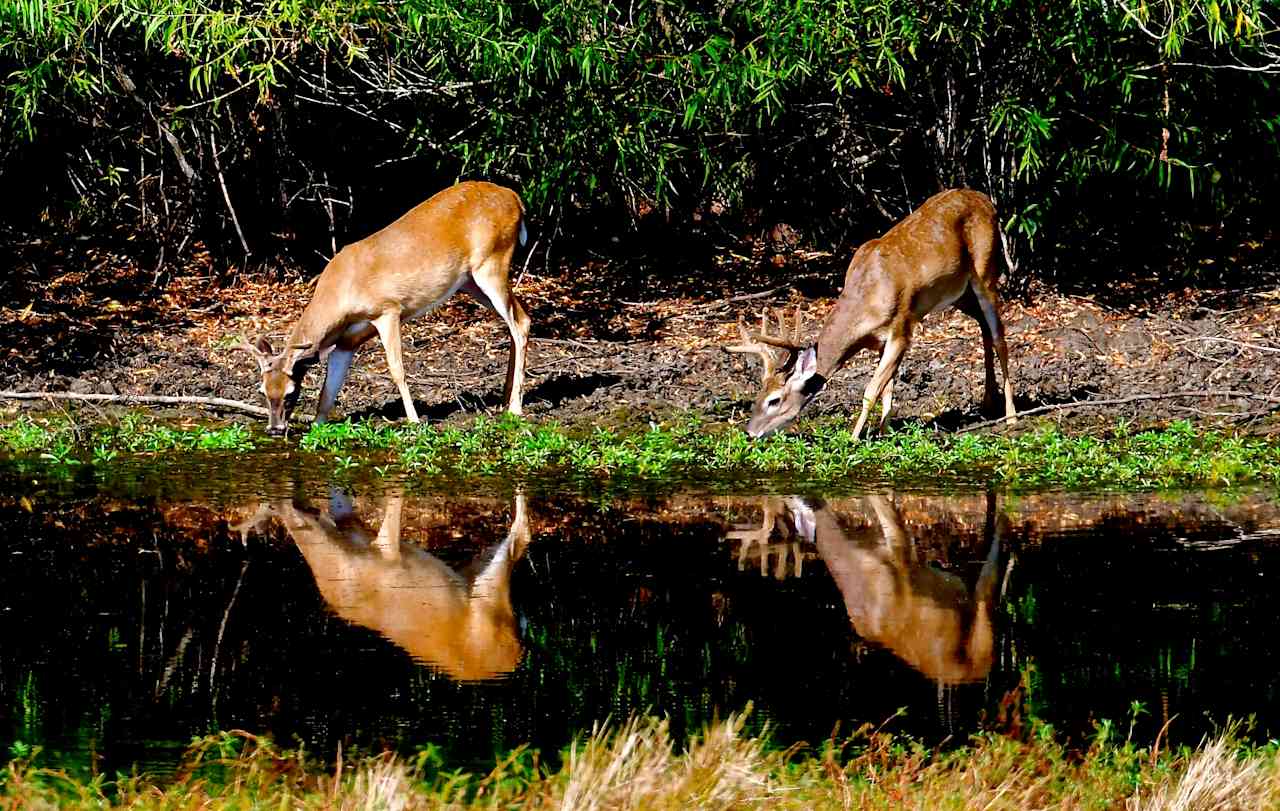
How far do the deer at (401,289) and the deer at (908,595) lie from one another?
15.2 ft

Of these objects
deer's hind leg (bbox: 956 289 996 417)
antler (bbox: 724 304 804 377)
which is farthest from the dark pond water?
deer's hind leg (bbox: 956 289 996 417)

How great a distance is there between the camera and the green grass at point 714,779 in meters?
4.71

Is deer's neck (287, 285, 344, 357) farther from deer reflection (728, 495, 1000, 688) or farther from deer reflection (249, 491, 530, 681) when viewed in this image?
deer reflection (728, 495, 1000, 688)

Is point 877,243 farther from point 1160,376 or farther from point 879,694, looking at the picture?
point 879,694

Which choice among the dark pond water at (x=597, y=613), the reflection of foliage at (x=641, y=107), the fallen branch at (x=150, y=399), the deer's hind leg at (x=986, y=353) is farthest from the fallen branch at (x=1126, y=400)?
the fallen branch at (x=150, y=399)

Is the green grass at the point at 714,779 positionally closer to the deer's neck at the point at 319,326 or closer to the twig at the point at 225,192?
the deer's neck at the point at 319,326

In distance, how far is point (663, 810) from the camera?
4.61m

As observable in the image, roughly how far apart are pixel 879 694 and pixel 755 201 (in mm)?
13451

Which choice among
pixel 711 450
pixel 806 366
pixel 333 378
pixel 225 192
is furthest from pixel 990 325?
pixel 225 192

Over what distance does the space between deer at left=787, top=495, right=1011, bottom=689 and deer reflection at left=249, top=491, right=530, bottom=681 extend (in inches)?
54.6

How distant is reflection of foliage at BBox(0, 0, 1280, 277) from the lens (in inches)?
588

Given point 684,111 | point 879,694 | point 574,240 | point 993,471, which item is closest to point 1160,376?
point 993,471

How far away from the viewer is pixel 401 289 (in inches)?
546

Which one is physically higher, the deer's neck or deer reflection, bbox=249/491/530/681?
the deer's neck
